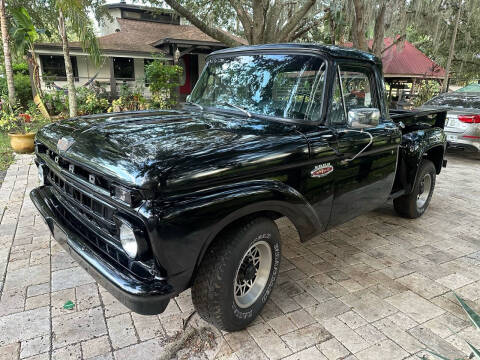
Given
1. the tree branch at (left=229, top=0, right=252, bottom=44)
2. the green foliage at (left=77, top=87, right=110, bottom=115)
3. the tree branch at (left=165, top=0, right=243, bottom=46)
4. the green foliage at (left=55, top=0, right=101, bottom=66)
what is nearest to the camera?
the green foliage at (left=55, top=0, right=101, bottom=66)

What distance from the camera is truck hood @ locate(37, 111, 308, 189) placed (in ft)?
6.43

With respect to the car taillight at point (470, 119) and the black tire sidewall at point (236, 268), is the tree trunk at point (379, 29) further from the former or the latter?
the black tire sidewall at point (236, 268)

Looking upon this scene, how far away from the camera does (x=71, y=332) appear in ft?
8.37

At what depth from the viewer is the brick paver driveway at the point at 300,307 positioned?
8.06 ft

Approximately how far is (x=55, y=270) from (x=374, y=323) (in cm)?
287

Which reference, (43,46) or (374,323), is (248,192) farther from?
(43,46)

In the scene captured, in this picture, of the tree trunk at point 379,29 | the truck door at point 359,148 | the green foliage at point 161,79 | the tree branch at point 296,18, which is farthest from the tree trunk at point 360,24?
the truck door at point 359,148

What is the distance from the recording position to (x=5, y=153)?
7.78 m

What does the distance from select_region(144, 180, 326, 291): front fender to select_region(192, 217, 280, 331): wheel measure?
0.13 meters

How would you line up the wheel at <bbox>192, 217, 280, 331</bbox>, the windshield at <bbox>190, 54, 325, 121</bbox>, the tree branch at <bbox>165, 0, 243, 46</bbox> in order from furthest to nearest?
the tree branch at <bbox>165, 0, 243, 46</bbox> → the windshield at <bbox>190, 54, 325, 121</bbox> → the wheel at <bbox>192, 217, 280, 331</bbox>

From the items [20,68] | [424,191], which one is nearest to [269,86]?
[424,191]

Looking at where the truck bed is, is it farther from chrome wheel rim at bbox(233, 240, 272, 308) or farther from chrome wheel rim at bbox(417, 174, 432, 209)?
chrome wheel rim at bbox(233, 240, 272, 308)

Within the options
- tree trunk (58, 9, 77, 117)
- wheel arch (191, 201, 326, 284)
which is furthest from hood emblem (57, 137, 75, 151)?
tree trunk (58, 9, 77, 117)

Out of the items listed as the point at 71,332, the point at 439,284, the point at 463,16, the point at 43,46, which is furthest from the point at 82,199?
the point at 463,16
